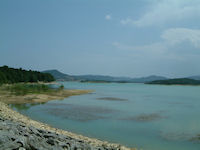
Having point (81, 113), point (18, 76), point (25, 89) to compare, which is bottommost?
point (81, 113)

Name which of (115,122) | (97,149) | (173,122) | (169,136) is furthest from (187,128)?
(97,149)


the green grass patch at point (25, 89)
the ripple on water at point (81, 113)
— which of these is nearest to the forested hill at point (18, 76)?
the green grass patch at point (25, 89)

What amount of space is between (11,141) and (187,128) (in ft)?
46.5

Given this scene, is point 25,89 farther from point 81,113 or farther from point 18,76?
point 18,76

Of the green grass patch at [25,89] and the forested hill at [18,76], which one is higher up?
the forested hill at [18,76]

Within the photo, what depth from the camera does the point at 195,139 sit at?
42.0 feet

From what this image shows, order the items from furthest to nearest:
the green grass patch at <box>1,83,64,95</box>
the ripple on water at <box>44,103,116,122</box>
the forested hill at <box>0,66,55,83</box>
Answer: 1. the forested hill at <box>0,66,55,83</box>
2. the green grass patch at <box>1,83,64,95</box>
3. the ripple on water at <box>44,103,116,122</box>

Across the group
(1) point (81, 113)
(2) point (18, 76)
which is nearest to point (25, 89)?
(1) point (81, 113)

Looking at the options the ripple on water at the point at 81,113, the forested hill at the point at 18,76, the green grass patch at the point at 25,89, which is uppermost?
the forested hill at the point at 18,76

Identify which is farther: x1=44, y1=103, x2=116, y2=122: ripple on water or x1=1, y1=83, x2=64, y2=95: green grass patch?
x1=1, y1=83, x2=64, y2=95: green grass patch

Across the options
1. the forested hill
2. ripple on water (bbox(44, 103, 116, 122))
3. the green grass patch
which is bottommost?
ripple on water (bbox(44, 103, 116, 122))

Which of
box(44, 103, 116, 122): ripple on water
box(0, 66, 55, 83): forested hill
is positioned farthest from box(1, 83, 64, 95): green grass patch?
box(44, 103, 116, 122): ripple on water

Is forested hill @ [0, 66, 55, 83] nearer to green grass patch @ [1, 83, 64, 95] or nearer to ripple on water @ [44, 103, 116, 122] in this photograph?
green grass patch @ [1, 83, 64, 95]

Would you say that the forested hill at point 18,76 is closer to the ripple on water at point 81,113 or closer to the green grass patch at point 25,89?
the green grass patch at point 25,89
